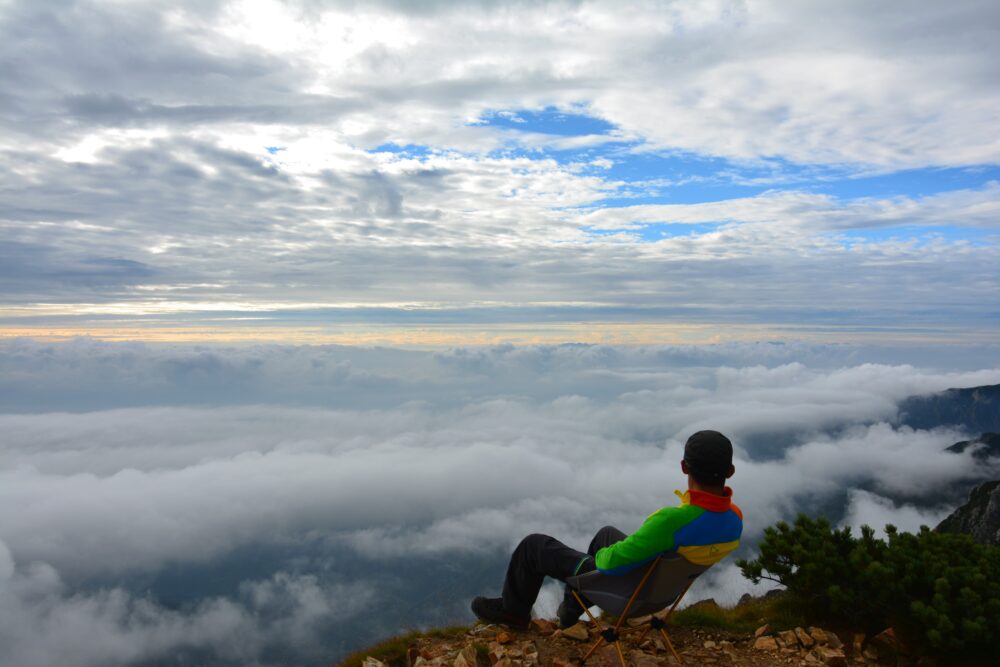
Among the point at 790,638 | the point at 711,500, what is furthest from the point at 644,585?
the point at 790,638

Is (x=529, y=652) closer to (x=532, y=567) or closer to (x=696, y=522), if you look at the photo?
(x=532, y=567)

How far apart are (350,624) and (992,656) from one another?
193m

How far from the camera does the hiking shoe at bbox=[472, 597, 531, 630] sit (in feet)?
23.7

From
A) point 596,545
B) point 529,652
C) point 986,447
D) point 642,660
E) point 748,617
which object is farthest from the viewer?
point 986,447

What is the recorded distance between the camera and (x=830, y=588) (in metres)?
6.27

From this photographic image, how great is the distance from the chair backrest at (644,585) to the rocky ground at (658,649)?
2.03ft

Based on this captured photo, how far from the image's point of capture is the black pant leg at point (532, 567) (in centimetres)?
666

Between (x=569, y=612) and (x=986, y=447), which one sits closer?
(x=569, y=612)

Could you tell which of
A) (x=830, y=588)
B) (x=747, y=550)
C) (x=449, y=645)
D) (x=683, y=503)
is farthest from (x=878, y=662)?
(x=747, y=550)

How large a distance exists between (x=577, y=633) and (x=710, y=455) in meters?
3.14

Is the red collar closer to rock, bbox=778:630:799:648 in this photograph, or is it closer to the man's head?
the man's head

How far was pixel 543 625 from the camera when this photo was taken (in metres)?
7.50

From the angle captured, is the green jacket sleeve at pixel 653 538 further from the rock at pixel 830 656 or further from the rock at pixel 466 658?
the rock at pixel 830 656

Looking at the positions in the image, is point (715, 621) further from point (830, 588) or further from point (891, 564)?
point (891, 564)
